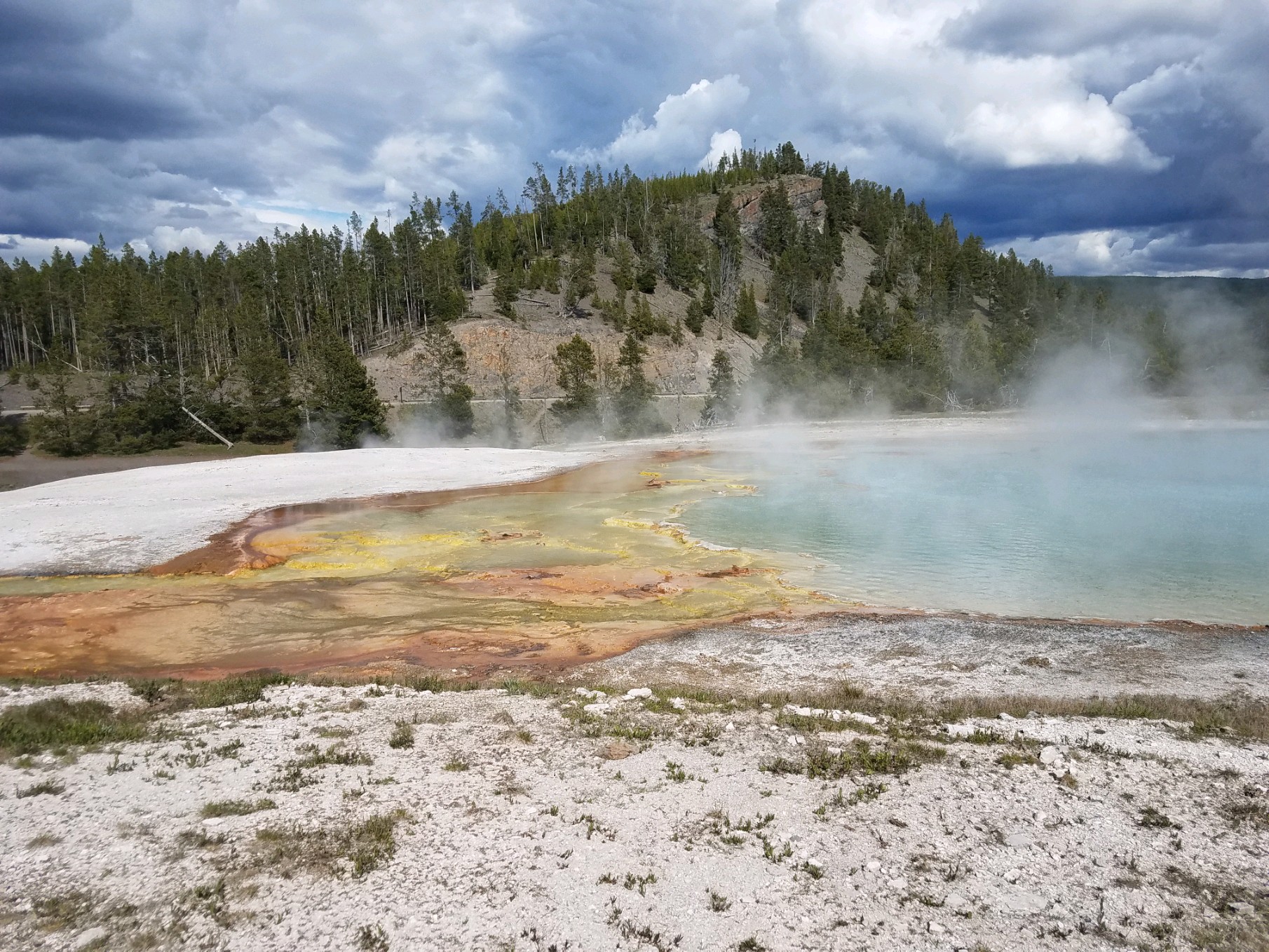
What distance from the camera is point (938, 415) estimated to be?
57.4 metres

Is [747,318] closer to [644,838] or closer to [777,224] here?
[777,224]

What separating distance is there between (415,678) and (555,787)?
4.21 m

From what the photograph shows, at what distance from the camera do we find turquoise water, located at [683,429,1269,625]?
15688 millimetres

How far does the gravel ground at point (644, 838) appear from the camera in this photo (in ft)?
17.1

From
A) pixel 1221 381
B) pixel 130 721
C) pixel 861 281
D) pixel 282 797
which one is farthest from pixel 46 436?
pixel 861 281

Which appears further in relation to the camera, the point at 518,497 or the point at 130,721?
the point at 518,497

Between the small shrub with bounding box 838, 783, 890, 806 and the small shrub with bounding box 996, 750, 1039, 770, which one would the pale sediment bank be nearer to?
the small shrub with bounding box 838, 783, 890, 806

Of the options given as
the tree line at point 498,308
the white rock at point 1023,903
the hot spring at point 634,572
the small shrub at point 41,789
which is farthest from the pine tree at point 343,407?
the white rock at point 1023,903

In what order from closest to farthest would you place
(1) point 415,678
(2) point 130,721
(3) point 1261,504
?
1. (2) point 130,721
2. (1) point 415,678
3. (3) point 1261,504

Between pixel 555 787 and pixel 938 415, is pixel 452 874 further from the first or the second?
pixel 938 415

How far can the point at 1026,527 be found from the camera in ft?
73.0

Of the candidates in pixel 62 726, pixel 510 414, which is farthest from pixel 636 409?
pixel 62 726

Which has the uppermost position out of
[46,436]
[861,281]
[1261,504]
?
[861,281]

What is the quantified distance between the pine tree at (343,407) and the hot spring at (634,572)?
2057cm
